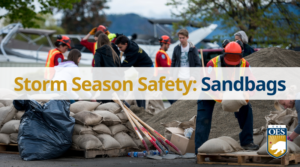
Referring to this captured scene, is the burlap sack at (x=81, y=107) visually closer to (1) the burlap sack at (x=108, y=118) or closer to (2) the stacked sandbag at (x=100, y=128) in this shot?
(2) the stacked sandbag at (x=100, y=128)

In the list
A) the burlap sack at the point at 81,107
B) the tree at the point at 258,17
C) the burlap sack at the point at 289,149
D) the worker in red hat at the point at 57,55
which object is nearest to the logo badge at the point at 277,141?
the burlap sack at the point at 289,149

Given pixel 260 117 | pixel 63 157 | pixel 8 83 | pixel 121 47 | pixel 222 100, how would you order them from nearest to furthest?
1. pixel 222 100
2. pixel 63 157
3. pixel 260 117
4. pixel 121 47
5. pixel 8 83

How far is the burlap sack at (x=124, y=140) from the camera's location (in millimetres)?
5504

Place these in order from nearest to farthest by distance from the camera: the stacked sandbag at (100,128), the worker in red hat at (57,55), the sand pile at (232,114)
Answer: the stacked sandbag at (100,128) → the sand pile at (232,114) → the worker in red hat at (57,55)

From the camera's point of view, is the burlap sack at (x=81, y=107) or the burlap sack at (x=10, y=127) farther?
the burlap sack at (x=81, y=107)

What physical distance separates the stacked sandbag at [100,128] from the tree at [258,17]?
1032cm

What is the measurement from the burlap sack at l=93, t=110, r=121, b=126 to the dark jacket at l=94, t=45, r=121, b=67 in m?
1.21

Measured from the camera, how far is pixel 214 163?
15.4 ft

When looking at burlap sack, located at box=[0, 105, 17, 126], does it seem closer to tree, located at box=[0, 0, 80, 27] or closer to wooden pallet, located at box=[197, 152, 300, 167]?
wooden pallet, located at box=[197, 152, 300, 167]

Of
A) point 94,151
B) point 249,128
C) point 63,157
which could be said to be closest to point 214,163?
point 249,128

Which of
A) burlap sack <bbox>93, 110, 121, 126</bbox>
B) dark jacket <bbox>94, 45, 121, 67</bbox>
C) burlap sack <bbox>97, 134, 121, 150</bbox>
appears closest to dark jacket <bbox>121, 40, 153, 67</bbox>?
dark jacket <bbox>94, 45, 121, 67</bbox>

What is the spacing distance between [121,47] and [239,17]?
33.3 ft

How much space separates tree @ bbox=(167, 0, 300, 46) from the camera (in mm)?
14859

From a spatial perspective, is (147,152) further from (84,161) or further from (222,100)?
(222,100)
